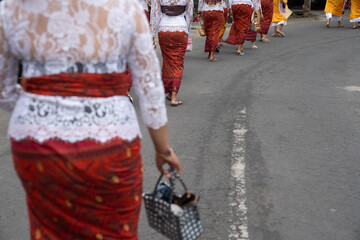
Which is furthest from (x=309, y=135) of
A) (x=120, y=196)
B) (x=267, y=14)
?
(x=267, y=14)

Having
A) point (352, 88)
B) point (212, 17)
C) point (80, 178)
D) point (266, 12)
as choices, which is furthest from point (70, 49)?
point (266, 12)

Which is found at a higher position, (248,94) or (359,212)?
(359,212)

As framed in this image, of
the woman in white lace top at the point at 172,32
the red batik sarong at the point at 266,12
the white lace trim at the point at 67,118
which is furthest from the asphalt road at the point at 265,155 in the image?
the red batik sarong at the point at 266,12

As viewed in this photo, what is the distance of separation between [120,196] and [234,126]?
14.4 ft

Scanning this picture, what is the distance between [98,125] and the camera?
2068 millimetres

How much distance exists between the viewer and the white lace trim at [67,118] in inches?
80.0

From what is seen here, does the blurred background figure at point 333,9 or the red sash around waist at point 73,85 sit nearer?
the red sash around waist at point 73,85

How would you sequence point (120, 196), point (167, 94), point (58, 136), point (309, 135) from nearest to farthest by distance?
point (58, 136) < point (120, 196) < point (309, 135) < point (167, 94)

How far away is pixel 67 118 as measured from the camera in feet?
6.70

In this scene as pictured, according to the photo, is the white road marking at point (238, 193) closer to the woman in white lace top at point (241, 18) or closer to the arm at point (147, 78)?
the arm at point (147, 78)

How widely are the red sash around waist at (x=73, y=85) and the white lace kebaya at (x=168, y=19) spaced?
5690 millimetres

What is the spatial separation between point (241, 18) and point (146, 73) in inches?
418

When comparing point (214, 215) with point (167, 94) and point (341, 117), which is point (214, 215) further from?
point (167, 94)

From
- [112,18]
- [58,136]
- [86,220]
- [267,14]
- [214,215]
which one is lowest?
[267,14]
